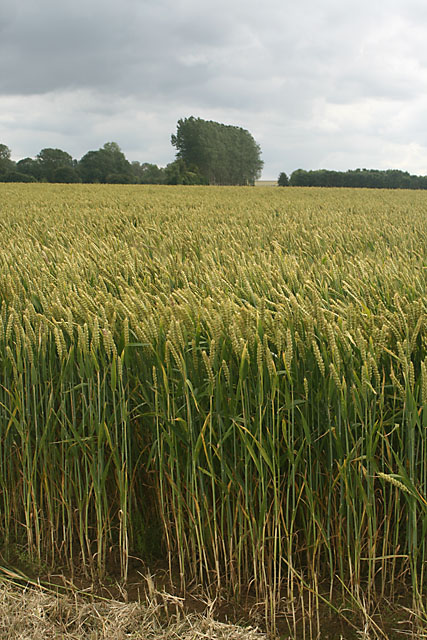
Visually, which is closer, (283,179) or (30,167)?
(283,179)

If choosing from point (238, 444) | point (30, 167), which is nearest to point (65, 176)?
point (30, 167)

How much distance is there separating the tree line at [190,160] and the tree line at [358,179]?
8.91 meters

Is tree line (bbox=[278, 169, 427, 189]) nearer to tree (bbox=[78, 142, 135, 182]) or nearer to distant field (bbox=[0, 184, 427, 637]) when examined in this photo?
tree (bbox=[78, 142, 135, 182])

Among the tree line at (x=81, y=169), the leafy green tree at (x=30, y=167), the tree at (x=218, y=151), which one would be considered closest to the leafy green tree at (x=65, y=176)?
the tree line at (x=81, y=169)

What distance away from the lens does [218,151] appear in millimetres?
63875

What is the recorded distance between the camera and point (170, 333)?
4.57 ft

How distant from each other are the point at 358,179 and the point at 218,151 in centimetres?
2282

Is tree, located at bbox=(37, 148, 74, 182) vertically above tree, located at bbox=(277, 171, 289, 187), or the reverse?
tree, located at bbox=(37, 148, 74, 182)

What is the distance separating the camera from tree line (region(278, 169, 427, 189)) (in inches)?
1720

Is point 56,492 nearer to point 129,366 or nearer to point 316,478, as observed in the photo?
point 129,366

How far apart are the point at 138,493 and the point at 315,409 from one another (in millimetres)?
674

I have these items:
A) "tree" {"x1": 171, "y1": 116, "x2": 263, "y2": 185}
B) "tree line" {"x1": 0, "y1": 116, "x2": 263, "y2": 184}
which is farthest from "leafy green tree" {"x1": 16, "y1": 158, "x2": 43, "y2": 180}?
"tree" {"x1": 171, "y1": 116, "x2": 263, "y2": 185}

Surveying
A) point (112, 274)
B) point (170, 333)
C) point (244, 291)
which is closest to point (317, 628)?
point (170, 333)

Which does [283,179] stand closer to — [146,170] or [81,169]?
[81,169]
